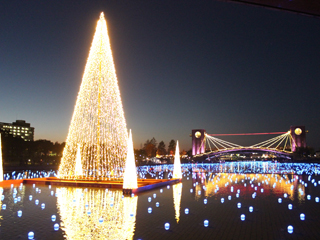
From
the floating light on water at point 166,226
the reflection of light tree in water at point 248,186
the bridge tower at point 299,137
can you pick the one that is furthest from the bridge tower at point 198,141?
the floating light on water at point 166,226

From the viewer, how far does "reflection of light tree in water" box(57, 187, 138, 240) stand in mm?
7840

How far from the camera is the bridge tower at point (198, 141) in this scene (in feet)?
425

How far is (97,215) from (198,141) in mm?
123523

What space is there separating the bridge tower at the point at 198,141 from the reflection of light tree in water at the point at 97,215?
116354 millimetres

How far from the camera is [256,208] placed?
11820 millimetres

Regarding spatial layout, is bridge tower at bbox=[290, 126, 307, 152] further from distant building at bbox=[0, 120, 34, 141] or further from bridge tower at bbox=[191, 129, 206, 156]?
distant building at bbox=[0, 120, 34, 141]

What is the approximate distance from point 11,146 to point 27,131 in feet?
377

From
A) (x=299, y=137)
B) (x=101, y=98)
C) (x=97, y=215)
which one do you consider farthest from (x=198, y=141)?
(x=97, y=215)

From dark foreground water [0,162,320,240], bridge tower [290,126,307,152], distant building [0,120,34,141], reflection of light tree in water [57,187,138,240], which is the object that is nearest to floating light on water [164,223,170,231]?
dark foreground water [0,162,320,240]

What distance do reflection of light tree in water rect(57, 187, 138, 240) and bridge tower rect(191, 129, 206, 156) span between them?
11635 cm

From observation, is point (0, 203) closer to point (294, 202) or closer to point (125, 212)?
point (125, 212)

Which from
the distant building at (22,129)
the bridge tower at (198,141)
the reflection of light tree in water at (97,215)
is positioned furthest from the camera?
the distant building at (22,129)

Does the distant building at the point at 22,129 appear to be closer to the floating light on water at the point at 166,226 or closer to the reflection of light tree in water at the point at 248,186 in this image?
the reflection of light tree in water at the point at 248,186

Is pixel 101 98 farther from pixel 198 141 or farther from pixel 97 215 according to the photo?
pixel 198 141
